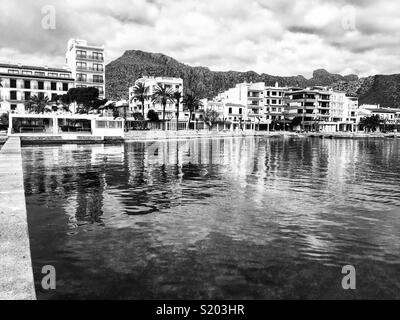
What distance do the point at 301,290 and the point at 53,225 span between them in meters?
8.13

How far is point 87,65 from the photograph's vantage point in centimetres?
10500

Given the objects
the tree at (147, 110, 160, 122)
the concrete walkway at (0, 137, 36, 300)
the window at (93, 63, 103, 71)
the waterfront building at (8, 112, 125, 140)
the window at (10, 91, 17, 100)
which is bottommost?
the concrete walkway at (0, 137, 36, 300)

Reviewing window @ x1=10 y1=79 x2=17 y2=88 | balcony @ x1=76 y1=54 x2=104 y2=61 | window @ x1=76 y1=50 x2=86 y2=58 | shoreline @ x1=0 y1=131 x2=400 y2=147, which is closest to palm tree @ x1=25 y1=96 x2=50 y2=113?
window @ x1=10 y1=79 x2=17 y2=88

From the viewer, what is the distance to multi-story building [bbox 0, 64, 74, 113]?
299ft

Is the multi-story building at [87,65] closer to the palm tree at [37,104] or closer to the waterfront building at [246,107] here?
the palm tree at [37,104]

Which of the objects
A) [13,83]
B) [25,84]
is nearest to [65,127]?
[25,84]

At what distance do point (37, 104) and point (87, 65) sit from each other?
23117mm

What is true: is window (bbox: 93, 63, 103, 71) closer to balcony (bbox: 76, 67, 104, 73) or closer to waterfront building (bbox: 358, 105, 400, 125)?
balcony (bbox: 76, 67, 104, 73)

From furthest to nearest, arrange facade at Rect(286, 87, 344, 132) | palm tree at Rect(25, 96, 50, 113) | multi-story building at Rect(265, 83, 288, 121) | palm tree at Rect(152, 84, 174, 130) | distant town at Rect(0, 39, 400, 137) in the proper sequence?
facade at Rect(286, 87, 344, 132) → multi-story building at Rect(265, 83, 288, 121) → palm tree at Rect(152, 84, 174, 130) → palm tree at Rect(25, 96, 50, 113) → distant town at Rect(0, 39, 400, 137)

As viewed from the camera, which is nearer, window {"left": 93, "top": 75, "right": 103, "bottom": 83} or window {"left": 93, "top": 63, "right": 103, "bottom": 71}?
window {"left": 93, "top": 75, "right": 103, "bottom": 83}

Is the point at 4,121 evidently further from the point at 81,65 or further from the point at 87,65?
the point at 87,65

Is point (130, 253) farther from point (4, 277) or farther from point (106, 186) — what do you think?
point (106, 186)

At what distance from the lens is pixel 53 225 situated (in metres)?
12.4

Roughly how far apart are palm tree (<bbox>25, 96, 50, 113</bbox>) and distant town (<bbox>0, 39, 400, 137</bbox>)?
8.5 inches
